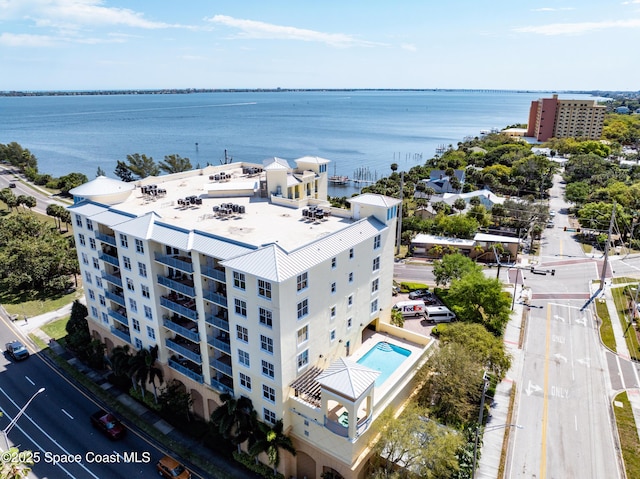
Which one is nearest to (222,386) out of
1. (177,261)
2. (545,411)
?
(177,261)

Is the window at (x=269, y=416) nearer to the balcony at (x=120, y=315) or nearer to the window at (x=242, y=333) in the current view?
the window at (x=242, y=333)

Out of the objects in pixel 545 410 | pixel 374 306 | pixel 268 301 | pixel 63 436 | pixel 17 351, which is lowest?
pixel 63 436

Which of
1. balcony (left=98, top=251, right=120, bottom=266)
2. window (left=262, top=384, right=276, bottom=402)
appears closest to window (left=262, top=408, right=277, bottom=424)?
window (left=262, top=384, right=276, bottom=402)

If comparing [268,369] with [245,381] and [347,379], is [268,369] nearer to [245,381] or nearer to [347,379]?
[245,381]

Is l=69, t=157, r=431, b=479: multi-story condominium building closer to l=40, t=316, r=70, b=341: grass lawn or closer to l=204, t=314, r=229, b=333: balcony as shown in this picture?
l=204, t=314, r=229, b=333: balcony

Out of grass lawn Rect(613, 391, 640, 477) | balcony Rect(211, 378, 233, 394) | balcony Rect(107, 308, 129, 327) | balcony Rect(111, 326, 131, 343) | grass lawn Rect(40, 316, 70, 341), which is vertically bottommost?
grass lawn Rect(613, 391, 640, 477)
